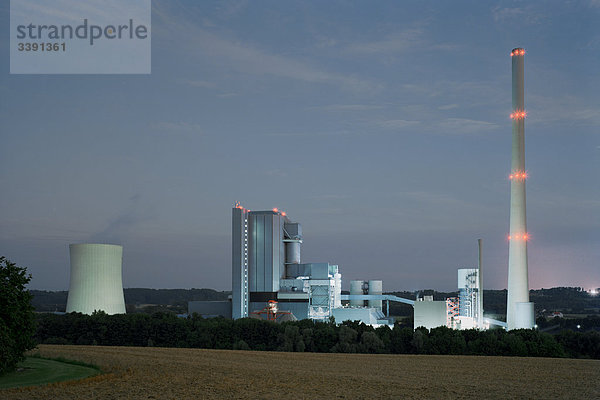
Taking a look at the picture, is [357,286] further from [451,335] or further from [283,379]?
[283,379]

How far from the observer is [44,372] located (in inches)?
1031

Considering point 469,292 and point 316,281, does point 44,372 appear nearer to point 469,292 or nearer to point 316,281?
point 316,281

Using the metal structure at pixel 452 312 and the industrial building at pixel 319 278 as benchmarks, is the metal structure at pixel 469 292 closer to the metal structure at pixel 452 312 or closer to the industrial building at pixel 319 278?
the industrial building at pixel 319 278

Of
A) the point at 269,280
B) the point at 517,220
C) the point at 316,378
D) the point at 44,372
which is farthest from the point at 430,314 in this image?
the point at 44,372

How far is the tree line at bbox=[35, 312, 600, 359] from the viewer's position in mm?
44688

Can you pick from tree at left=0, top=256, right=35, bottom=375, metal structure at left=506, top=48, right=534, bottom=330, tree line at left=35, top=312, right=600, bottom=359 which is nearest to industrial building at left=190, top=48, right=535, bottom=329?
metal structure at left=506, top=48, right=534, bottom=330

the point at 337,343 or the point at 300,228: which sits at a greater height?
the point at 300,228

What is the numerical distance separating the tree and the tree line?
68.1 ft

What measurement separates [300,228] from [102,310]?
93.2ft

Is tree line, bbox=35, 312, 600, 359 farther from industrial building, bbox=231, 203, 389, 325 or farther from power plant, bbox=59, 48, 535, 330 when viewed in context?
industrial building, bbox=231, 203, 389, 325

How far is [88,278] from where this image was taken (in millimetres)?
49469

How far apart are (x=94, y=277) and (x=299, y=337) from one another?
17.1m

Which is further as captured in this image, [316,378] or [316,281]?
[316,281]

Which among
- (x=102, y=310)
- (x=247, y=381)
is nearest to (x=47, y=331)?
(x=102, y=310)
